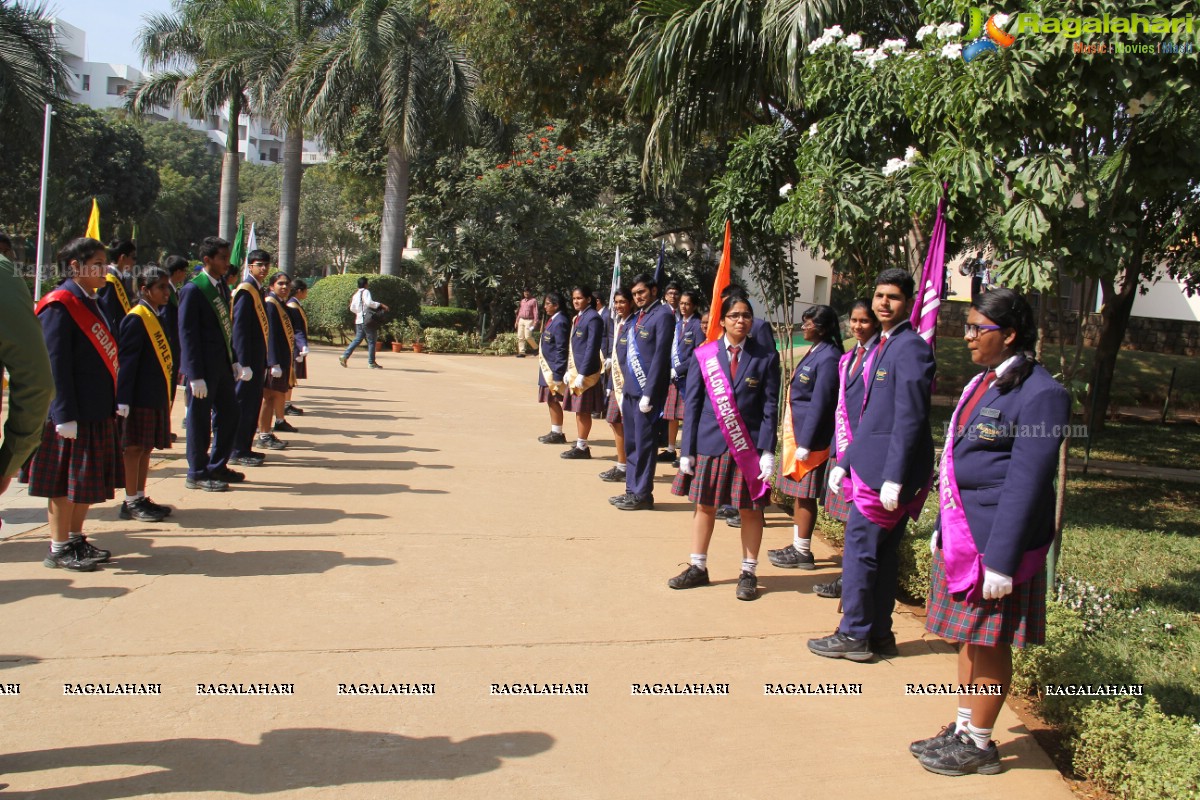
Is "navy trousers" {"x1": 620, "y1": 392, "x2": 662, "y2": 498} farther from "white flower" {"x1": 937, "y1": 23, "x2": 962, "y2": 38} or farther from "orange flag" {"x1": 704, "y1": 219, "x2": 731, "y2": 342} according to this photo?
"white flower" {"x1": 937, "y1": 23, "x2": 962, "y2": 38}

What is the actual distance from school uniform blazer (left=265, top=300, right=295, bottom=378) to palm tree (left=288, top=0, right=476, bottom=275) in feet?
50.5

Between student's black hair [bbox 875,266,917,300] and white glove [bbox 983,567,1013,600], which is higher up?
student's black hair [bbox 875,266,917,300]

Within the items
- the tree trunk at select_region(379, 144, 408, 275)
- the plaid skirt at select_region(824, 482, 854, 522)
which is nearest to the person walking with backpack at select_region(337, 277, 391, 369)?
the tree trunk at select_region(379, 144, 408, 275)

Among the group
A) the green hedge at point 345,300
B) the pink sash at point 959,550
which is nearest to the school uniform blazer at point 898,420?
the pink sash at point 959,550

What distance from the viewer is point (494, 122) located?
95.6 ft

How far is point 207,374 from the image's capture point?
7.72m

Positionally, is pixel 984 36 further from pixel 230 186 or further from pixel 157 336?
pixel 230 186

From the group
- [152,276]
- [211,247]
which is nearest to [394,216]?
[211,247]

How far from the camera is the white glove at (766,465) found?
5.72 meters

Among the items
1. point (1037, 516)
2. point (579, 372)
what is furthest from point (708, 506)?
point (579, 372)

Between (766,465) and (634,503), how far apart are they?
252 centimetres

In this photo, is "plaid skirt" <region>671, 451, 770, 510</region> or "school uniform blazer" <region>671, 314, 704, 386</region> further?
Answer: "school uniform blazer" <region>671, 314, 704, 386</region>

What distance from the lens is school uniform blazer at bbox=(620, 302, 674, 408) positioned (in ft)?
26.1

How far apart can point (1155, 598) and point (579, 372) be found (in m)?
5.50
